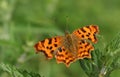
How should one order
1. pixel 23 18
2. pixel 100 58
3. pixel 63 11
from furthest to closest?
pixel 63 11 < pixel 23 18 < pixel 100 58

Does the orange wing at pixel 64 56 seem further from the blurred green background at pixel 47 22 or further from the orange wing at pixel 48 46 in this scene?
the blurred green background at pixel 47 22

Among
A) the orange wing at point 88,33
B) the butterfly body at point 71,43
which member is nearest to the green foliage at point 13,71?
the butterfly body at point 71,43

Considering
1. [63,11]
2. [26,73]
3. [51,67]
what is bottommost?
[51,67]

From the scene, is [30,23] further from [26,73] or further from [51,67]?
[26,73]

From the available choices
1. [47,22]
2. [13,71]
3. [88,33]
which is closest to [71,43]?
[88,33]

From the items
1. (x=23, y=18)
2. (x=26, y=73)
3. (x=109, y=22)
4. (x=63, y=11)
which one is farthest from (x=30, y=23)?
(x=26, y=73)

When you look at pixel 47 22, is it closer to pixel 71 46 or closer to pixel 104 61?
pixel 71 46

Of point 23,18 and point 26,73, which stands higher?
point 26,73
